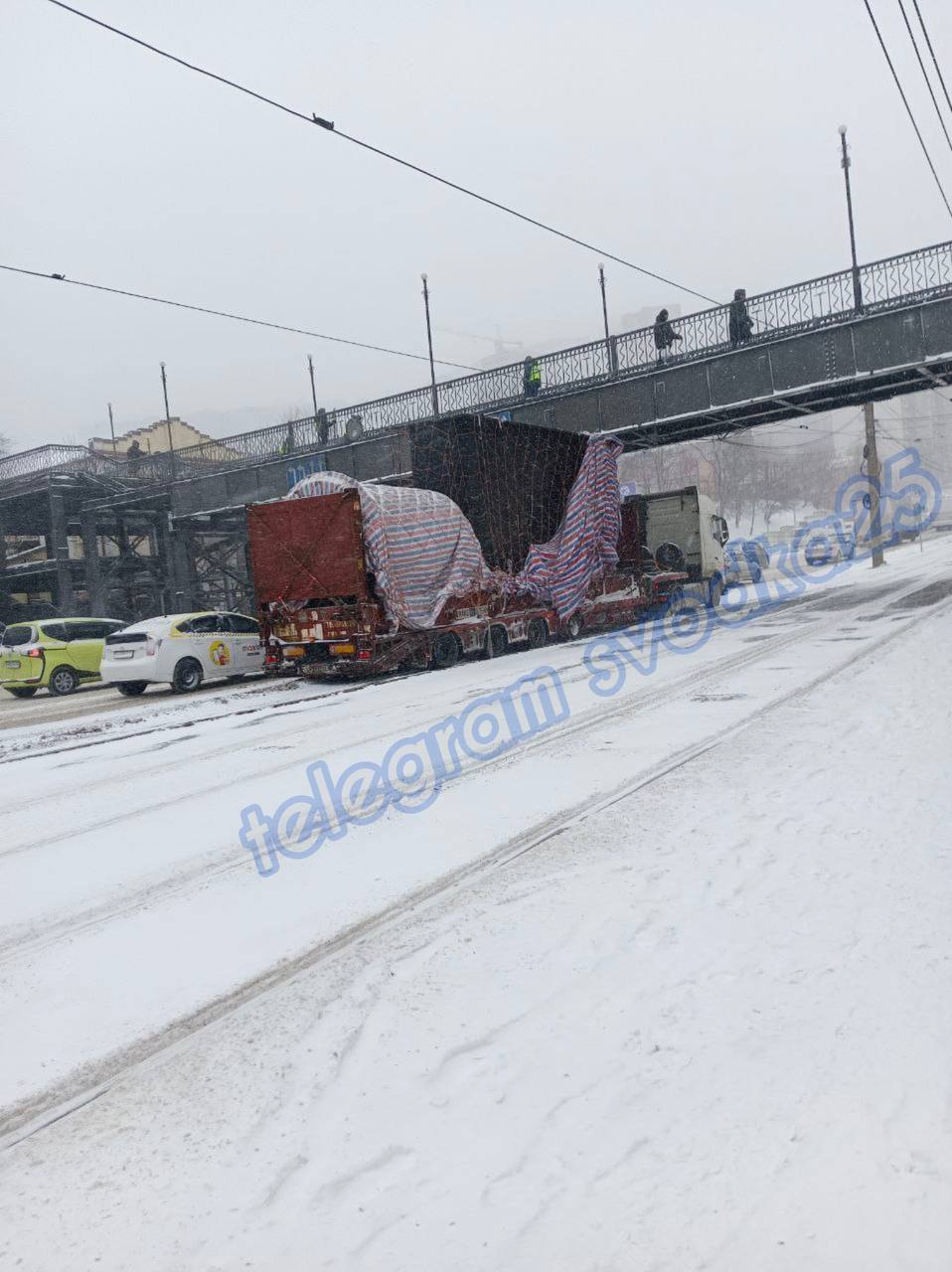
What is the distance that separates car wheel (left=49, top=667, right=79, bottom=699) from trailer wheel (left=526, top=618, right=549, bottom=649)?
9317 millimetres

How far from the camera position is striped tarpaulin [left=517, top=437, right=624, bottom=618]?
754 inches

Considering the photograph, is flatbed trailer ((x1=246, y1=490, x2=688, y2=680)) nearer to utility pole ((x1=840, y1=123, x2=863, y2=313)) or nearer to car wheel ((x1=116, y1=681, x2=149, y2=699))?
car wheel ((x1=116, y1=681, x2=149, y2=699))

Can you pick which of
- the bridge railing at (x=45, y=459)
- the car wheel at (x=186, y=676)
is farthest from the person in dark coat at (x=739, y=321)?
the bridge railing at (x=45, y=459)

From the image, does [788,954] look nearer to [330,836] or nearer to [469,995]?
[469,995]

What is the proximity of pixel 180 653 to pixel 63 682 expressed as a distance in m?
3.81

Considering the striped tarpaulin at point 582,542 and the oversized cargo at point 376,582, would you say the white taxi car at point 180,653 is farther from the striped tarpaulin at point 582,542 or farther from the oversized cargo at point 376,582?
the striped tarpaulin at point 582,542

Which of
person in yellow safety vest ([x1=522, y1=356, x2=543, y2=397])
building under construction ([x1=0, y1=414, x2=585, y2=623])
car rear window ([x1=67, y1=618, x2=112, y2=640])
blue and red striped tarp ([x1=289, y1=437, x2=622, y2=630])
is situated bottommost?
car rear window ([x1=67, y1=618, x2=112, y2=640])

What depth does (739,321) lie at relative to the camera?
21.3 m

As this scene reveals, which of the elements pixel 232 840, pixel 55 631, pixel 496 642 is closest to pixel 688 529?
pixel 496 642

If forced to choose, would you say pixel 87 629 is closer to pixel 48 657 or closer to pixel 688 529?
pixel 48 657

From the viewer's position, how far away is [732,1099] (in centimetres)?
288

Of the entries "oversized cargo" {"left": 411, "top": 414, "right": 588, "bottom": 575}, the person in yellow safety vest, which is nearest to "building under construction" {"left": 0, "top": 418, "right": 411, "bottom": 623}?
the person in yellow safety vest

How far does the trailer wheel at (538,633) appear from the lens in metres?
18.9

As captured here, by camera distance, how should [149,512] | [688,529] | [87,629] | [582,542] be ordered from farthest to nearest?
[149,512], [688,529], [582,542], [87,629]
